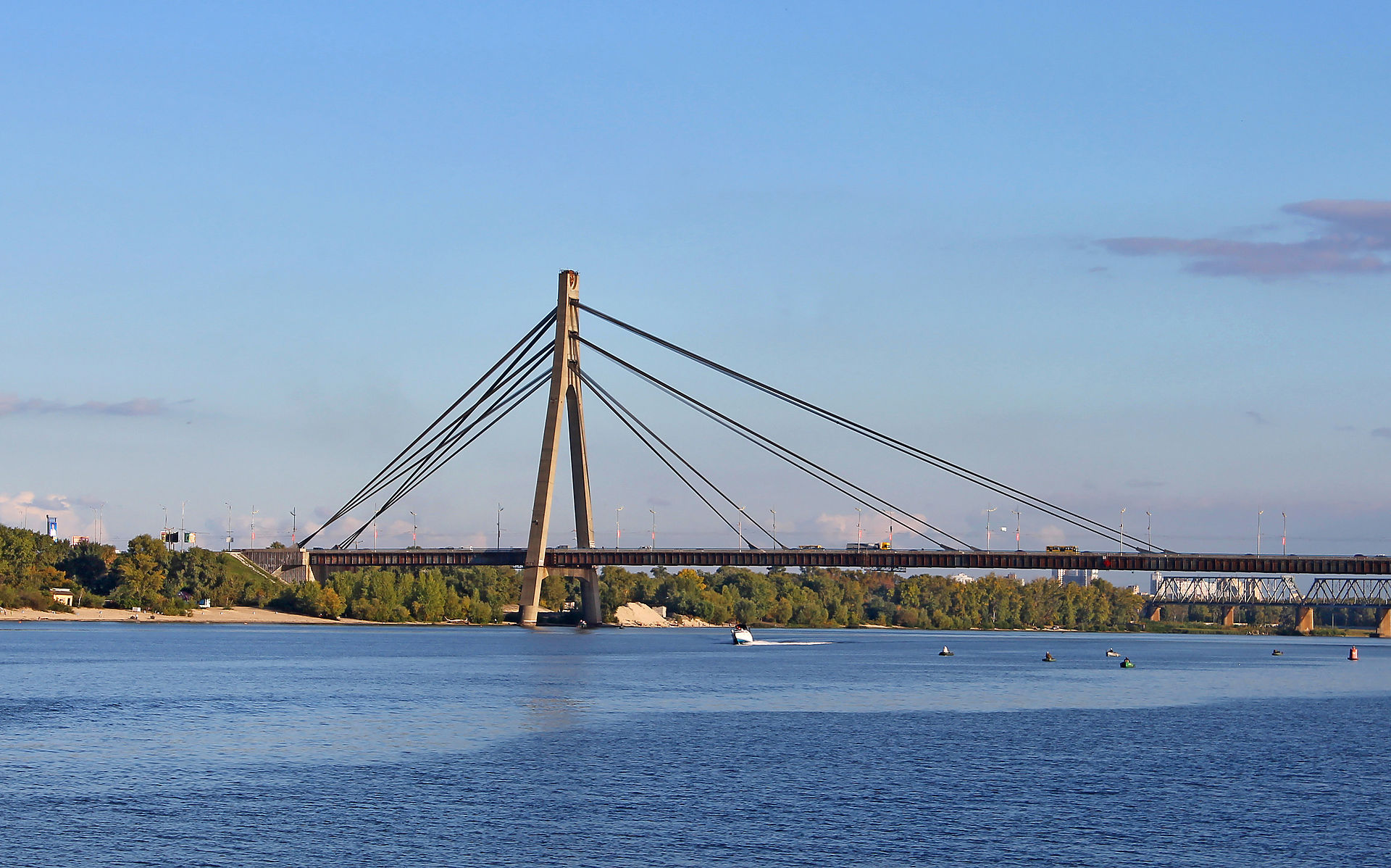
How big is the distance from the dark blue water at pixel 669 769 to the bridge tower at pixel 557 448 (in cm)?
4253

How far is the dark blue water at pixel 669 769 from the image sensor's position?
3859cm

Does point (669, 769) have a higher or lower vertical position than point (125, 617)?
higher

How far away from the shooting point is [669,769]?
171ft

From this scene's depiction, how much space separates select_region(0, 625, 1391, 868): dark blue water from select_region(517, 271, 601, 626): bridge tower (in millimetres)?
42531

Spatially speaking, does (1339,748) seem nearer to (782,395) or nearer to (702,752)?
(702,752)

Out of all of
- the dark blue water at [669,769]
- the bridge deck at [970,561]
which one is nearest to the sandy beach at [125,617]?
the bridge deck at [970,561]

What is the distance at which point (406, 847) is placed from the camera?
1489 inches

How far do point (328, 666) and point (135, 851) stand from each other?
70815 mm

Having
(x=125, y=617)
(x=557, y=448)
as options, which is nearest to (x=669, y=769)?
(x=557, y=448)

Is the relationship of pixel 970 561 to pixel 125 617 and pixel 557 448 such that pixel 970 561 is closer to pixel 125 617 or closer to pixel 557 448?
pixel 557 448

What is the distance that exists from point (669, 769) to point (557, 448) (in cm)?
9606

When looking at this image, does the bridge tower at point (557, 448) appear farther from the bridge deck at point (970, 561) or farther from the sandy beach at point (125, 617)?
the sandy beach at point (125, 617)

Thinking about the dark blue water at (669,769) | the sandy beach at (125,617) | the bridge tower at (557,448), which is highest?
the bridge tower at (557,448)

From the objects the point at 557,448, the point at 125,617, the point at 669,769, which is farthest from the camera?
the point at 125,617
